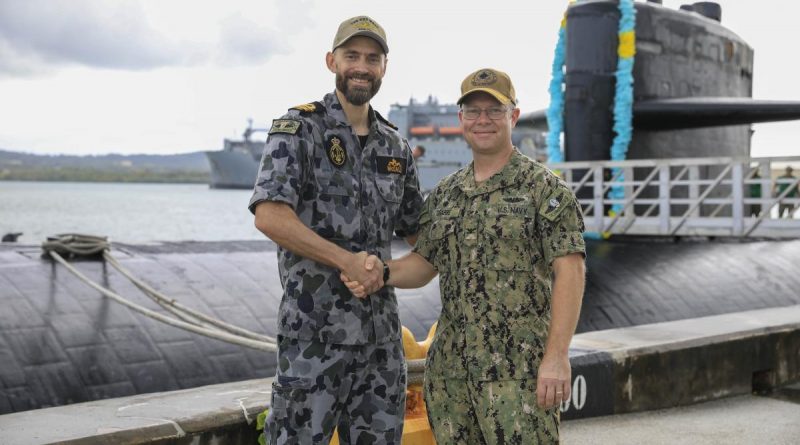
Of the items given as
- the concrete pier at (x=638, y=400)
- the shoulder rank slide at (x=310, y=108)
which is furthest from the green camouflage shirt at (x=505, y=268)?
the concrete pier at (x=638, y=400)

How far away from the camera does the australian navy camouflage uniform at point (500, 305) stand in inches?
118

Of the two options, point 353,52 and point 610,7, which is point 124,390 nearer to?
point 353,52

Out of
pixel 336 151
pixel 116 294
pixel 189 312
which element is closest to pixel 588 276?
pixel 189 312

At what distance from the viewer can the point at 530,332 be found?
10.1ft

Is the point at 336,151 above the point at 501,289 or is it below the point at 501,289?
above

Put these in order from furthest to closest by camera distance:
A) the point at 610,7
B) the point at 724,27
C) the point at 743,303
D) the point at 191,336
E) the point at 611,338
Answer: the point at 724,27 → the point at 610,7 → the point at 743,303 → the point at 611,338 → the point at 191,336

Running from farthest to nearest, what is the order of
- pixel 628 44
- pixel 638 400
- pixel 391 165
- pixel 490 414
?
pixel 628 44 < pixel 638 400 < pixel 391 165 < pixel 490 414

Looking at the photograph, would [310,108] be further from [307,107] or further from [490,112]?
[490,112]

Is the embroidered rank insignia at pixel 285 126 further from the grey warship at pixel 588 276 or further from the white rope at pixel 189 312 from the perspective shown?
the grey warship at pixel 588 276

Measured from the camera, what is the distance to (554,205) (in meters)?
3.03

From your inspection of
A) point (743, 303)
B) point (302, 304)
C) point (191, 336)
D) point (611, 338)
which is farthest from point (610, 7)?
point (302, 304)

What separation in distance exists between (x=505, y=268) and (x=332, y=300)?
654 mm

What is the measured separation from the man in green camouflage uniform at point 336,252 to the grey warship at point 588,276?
7.70 feet

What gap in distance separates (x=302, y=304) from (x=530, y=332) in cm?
85
